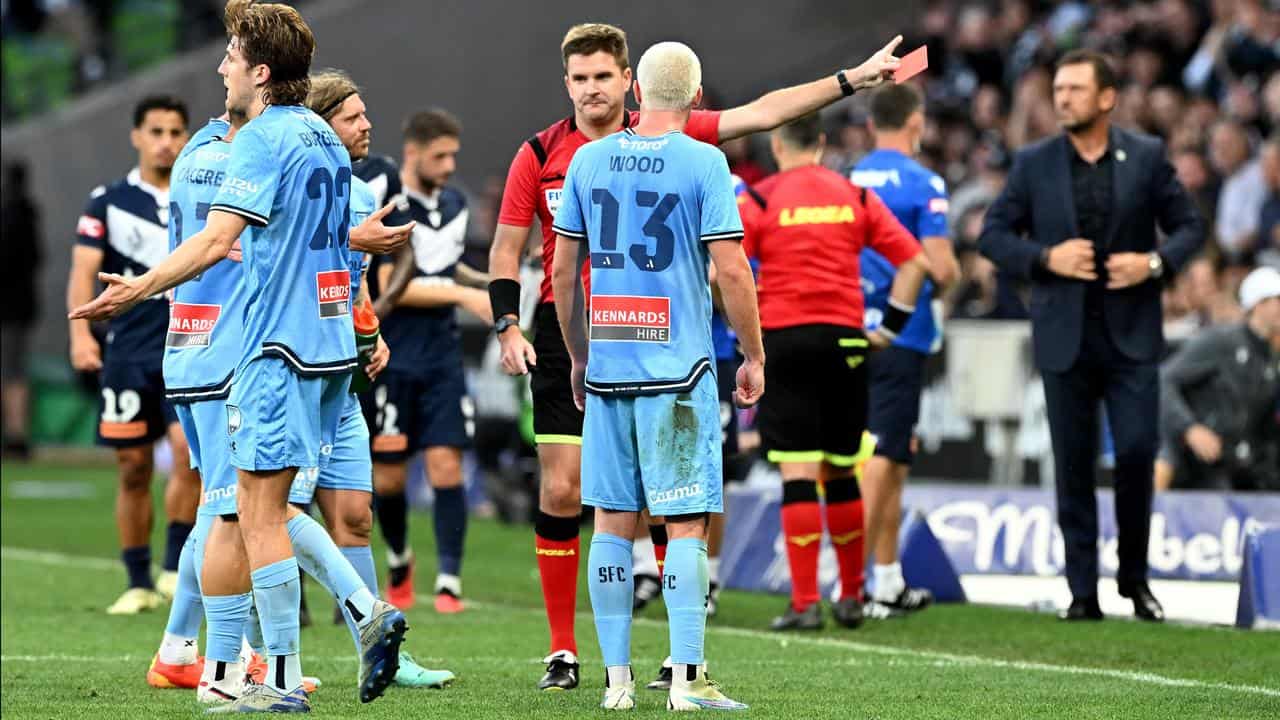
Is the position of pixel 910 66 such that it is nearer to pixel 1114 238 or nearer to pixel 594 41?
pixel 594 41

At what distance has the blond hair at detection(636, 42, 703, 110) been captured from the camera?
278 inches

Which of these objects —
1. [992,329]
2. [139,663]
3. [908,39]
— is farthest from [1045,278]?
[908,39]

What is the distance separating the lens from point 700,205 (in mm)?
7012

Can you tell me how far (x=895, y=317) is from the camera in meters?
10.5

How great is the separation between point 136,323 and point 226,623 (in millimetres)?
4092

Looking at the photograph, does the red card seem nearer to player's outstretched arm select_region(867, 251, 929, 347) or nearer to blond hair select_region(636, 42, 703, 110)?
blond hair select_region(636, 42, 703, 110)

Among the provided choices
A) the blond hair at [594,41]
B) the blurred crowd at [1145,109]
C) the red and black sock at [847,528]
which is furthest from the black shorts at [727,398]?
the blurred crowd at [1145,109]

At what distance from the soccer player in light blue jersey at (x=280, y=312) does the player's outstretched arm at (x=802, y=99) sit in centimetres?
142

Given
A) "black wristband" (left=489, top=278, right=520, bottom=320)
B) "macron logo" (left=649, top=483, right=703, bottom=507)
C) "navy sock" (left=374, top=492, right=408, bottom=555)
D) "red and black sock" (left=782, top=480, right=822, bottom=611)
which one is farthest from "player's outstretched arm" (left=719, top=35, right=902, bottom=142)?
"navy sock" (left=374, top=492, right=408, bottom=555)

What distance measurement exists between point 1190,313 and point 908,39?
355 inches

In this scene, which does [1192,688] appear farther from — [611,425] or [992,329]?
[992,329]

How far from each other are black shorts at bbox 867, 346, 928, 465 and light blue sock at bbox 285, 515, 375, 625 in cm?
445

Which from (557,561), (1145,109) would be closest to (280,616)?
(557,561)

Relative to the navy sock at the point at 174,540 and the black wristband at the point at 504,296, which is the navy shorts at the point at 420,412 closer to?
the navy sock at the point at 174,540
